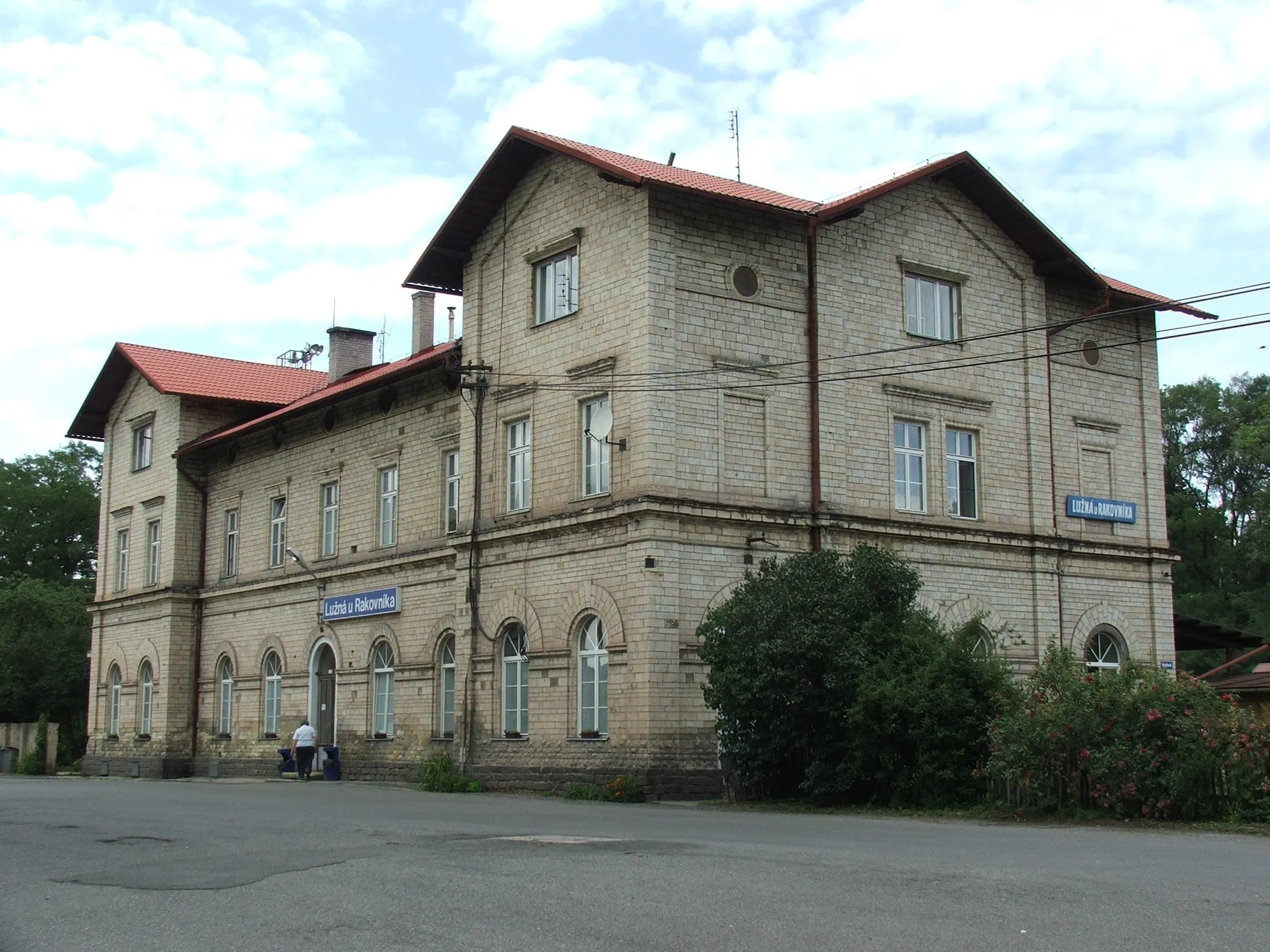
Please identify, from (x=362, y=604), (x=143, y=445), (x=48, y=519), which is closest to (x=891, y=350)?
(x=362, y=604)

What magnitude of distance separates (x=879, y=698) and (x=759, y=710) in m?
1.94

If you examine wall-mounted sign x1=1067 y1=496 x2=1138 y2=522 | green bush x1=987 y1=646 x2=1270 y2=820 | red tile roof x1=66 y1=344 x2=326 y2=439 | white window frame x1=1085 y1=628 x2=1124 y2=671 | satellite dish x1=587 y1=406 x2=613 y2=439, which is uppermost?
red tile roof x1=66 y1=344 x2=326 y2=439

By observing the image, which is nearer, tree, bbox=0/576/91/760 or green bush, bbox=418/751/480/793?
green bush, bbox=418/751/480/793

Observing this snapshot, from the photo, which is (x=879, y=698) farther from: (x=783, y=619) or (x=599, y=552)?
(x=599, y=552)

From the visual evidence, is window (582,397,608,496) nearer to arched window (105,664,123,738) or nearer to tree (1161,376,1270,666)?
arched window (105,664,123,738)

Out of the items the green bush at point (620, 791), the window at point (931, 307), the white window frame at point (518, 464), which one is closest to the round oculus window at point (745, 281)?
the window at point (931, 307)

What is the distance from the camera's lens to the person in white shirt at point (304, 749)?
3058cm

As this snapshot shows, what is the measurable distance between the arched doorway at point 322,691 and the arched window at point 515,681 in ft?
26.2

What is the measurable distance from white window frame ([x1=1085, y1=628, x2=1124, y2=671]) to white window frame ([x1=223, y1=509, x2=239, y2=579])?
20.0 metres

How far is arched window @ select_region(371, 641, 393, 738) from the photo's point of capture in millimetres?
29797

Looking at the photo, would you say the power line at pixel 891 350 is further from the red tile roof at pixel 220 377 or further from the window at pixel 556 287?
the red tile roof at pixel 220 377

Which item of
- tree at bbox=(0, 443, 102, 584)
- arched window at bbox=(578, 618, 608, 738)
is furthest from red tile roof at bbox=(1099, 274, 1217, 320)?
tree at bbox=(0, 443, 102, 584)

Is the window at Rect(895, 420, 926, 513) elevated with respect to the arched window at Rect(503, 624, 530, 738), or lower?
elevated

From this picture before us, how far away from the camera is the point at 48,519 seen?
2566 inches
